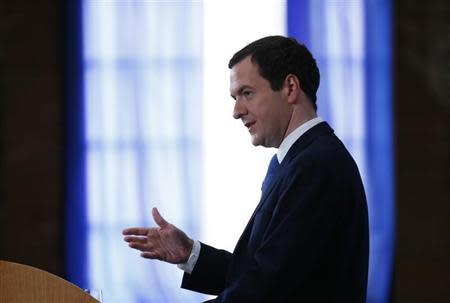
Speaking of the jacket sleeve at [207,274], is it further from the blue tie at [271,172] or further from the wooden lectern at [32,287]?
the wooden lectern at [32,287]

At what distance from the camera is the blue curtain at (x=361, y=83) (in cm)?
418

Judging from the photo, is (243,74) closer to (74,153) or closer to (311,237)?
(311,237)

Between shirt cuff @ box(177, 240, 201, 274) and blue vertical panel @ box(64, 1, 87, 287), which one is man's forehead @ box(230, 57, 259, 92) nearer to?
shirt cuff @ box(177, 240, 201, 274)

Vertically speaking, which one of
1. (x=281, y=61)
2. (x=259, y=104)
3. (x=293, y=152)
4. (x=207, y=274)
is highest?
(x=281, y=61)

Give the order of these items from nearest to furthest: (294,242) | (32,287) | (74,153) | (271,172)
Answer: (32,287) < (294,242) < (271,172) < (74,153)

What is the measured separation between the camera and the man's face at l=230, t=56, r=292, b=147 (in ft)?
5.49

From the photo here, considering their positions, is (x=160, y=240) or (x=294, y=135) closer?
(x=294, y=135)

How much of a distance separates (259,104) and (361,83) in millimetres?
2646

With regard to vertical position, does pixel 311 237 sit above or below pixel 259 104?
below

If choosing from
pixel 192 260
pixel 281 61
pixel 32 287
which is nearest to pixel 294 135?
pixel 281 61

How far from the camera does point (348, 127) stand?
4195 mm

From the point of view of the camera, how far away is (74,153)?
4.12m

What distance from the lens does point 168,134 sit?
4168mm

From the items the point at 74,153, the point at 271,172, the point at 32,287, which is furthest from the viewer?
the point at 74,153
